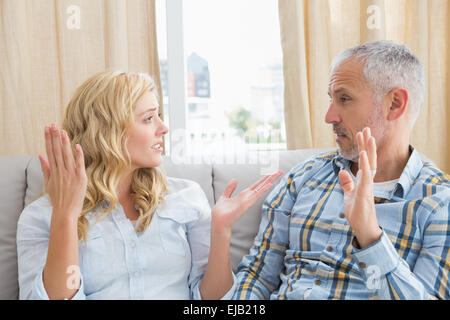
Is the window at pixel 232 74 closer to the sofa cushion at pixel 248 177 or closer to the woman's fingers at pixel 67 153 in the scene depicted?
the sofa cushion at pixel 248 177

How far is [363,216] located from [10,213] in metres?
1.15

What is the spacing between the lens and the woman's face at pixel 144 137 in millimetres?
1209

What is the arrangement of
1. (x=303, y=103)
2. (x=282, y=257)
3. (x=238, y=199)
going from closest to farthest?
(x=238, y=199), (x=282, y=257), (x=303, y=103)

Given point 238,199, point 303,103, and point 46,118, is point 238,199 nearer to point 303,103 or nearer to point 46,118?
point 303,103

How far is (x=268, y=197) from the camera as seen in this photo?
1400 mm

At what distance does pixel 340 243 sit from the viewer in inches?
46.1

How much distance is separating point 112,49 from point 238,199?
3.05 ft

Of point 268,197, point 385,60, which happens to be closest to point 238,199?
point 268,197

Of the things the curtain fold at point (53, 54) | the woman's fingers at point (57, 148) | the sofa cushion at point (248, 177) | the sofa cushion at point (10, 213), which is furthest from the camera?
the curtain fold at point (53, 54)

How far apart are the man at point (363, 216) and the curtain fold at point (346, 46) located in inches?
20.1

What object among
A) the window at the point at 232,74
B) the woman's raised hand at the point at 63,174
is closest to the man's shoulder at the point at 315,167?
the window at the point at 232,74

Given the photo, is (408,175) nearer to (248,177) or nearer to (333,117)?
(333,117)

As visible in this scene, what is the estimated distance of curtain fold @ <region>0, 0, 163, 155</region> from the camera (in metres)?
1.69

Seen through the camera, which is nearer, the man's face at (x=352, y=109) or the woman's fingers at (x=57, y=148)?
the woman's fingers at (x=57, y=148)
